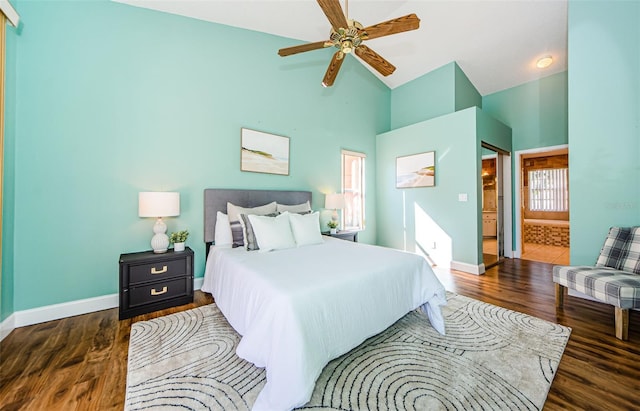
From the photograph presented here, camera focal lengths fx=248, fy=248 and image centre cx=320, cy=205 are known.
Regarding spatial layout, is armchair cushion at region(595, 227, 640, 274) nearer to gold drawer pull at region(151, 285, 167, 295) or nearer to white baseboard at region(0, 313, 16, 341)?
gold drawer pull at region(151, 285, 167, 295)

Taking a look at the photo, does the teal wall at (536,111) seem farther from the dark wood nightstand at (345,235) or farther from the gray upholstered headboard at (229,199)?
the gray upholstered headboard at (229,199)

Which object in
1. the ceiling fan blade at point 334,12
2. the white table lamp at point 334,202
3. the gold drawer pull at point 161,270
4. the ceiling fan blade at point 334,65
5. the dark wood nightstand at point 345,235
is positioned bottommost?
the gold drawer pull at point 161,270

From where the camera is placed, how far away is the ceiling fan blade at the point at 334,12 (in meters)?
1.91

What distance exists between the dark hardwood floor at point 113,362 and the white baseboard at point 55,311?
7cm

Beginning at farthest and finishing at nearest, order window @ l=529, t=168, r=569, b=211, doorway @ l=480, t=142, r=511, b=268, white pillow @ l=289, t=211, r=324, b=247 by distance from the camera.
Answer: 1. window @ l=529, t=168, r=569, b=211
2. doorway @ l=480, t=142, r=511, b=268
3. white pillow @ l=289, t=211, r=324, b=247

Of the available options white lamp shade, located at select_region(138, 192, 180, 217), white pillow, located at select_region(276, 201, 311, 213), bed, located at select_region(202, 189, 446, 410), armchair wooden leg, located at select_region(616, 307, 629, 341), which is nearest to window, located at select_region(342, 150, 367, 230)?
white pillow, located at select_region(276, 201, 311, 213)

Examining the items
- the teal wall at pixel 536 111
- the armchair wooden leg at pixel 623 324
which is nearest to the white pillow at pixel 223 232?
the armchair wooden leg at pixel 623 324

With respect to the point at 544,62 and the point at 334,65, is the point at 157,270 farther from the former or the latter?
the point at 544,62

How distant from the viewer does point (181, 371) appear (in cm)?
165

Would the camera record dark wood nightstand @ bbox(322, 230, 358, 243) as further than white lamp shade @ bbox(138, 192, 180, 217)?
Yes

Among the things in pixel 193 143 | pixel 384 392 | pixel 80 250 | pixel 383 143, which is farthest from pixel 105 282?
pixel 383 143

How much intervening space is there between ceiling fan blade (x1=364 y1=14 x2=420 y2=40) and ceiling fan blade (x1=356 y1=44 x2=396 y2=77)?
→ 0.52 ft

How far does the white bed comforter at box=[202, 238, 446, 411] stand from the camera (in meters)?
1.30

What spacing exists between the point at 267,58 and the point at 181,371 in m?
3.94
